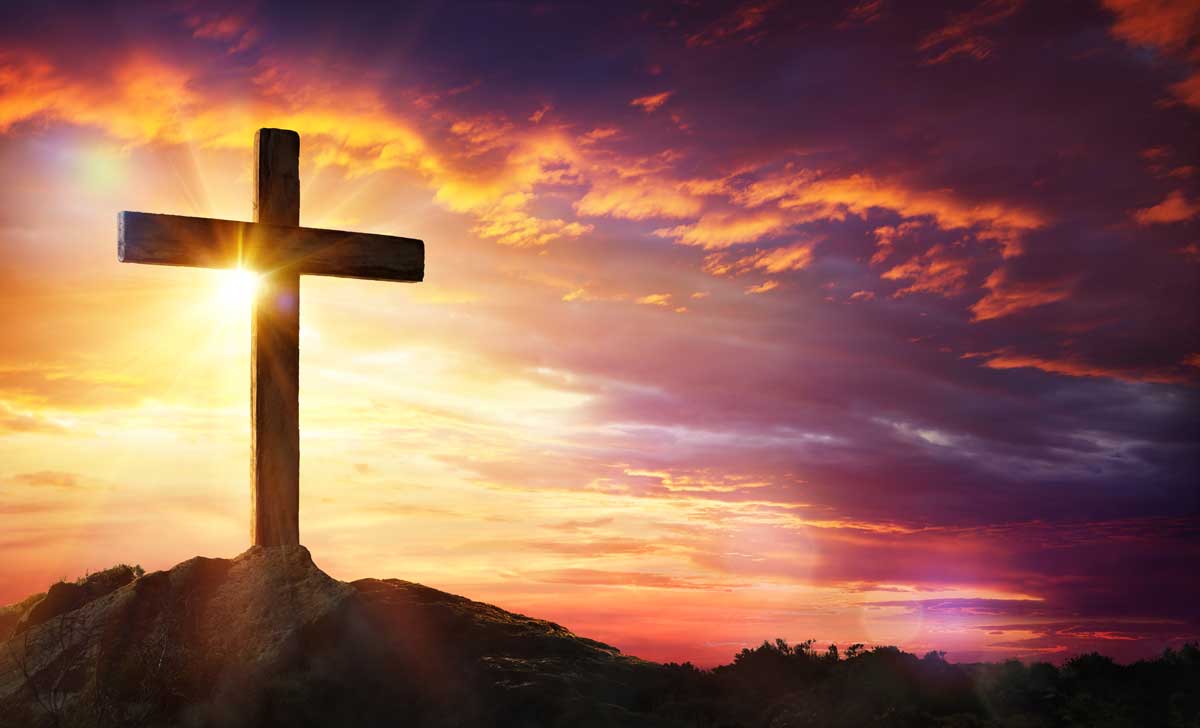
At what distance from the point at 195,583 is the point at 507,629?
3249mm

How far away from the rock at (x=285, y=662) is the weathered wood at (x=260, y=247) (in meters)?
3.28

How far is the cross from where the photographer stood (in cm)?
1268

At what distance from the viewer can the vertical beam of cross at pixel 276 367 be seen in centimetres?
1271

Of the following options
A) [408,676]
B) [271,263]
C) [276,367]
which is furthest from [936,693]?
[271,263]

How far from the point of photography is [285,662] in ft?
35.6

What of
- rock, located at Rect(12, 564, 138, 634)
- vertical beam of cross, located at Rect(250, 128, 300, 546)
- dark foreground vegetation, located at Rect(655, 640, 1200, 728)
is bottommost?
dark foreground vegetation, located at Rect(655, 640, 1200, 728)

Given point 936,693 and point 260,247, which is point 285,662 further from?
point 936,693

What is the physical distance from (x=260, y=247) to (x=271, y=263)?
0.21m

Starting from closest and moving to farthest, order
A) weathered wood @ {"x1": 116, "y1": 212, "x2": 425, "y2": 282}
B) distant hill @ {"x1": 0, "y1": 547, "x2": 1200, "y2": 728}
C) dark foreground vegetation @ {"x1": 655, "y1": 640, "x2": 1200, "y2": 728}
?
dark foreground vegetation @ {"x1": 655, "y1": 640, "x2": 1200, "y2": 728} < distant hill @ {"x1": 0, "y1": 547, "x2": 1200, "y2": 728} < weathered wood @ {"x1": 116, "y1": 212, "x2": 425, "y2": 282}

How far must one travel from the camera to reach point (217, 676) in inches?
428

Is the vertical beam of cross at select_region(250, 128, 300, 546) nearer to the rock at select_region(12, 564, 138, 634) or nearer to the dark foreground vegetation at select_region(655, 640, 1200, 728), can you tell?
the rock at select_region(12, 564, 138, 634)

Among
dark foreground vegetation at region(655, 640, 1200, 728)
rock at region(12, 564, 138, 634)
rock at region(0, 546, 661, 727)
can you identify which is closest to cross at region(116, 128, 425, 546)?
rock at region(0, 546, 661, 727)

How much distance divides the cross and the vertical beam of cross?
0.01 m

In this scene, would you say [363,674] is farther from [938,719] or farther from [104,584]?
[938,719]
